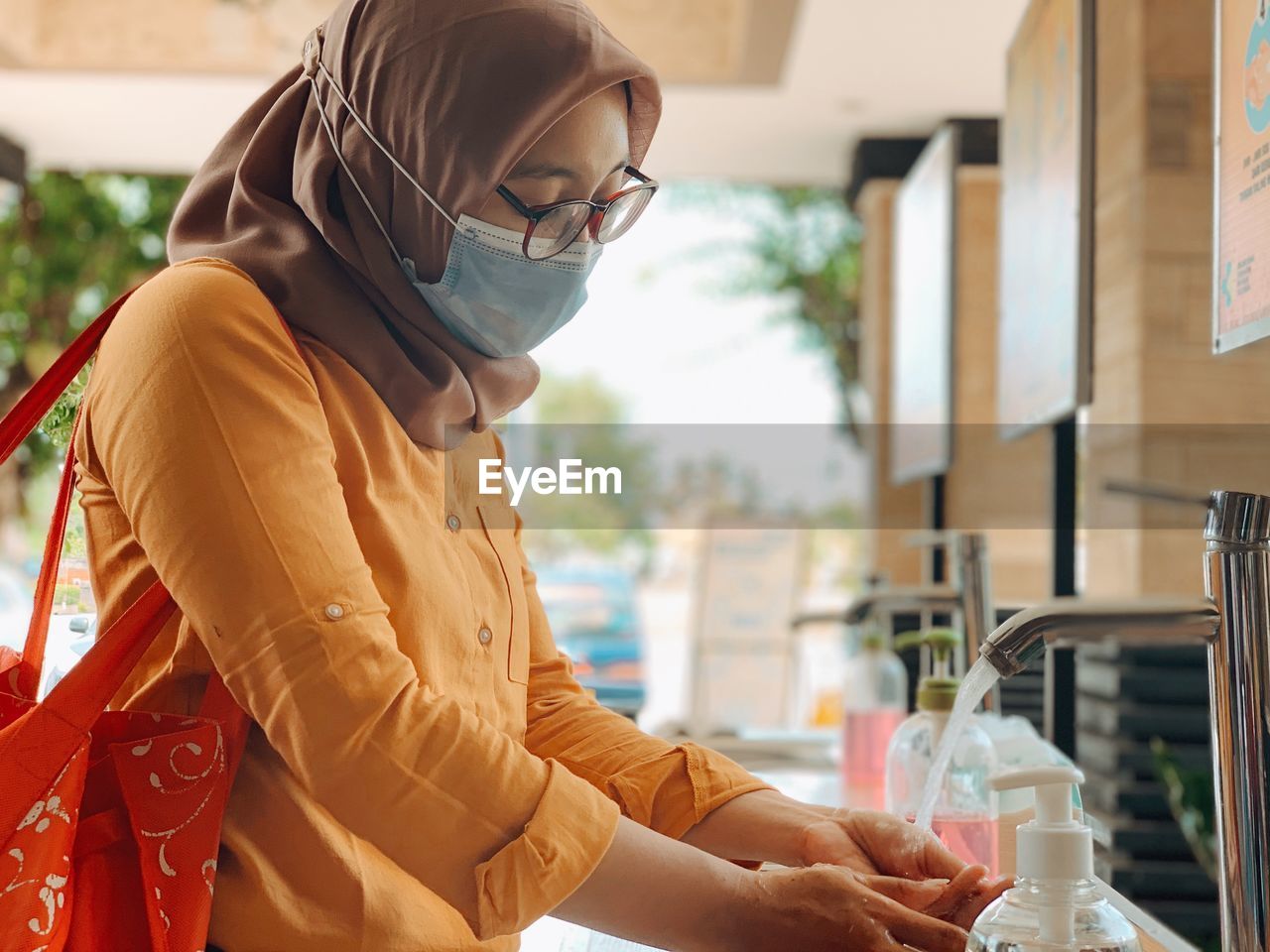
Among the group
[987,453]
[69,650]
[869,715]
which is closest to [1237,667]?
[69,650]

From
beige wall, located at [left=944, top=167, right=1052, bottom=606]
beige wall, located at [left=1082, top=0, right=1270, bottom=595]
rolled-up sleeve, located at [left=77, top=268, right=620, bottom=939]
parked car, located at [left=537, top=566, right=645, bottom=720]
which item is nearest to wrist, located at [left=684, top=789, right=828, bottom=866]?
rolled-up sleeve, located at [left=77, top=268, right=620, bottom=939]

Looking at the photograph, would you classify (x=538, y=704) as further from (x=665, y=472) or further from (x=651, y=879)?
(x=665, y=472)

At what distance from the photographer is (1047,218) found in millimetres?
1937

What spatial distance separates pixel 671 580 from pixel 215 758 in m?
7.50

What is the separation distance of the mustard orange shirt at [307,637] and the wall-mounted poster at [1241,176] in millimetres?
670

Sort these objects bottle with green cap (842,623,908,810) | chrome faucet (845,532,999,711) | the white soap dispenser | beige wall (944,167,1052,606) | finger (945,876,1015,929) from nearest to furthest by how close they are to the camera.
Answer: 1. the white soap dispenser
2. finger (945,876,1015,929)
3. chrome faucet (845,532,999,711)
4. bottle with green cap (842,623,908,810)
5. beige wall (944,167,1052,606)

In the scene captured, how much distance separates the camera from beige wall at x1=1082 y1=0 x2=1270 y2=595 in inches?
117

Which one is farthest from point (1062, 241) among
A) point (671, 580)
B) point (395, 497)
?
point (671, 580)

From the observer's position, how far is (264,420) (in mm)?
817

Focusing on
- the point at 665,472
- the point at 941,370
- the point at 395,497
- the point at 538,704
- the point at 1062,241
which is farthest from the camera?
the point at 665,472

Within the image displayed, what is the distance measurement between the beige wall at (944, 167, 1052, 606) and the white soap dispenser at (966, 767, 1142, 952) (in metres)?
4.26

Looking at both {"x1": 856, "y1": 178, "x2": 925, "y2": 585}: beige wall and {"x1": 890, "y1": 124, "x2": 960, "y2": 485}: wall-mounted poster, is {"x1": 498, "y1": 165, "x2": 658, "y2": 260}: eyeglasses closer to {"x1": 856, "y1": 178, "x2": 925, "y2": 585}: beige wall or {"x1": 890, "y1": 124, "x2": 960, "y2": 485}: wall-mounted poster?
{"x1": 890, "y1": 124, "x2": 960, "y2": 485}: wall-mounted poster

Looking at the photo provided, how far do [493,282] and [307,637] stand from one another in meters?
0.35

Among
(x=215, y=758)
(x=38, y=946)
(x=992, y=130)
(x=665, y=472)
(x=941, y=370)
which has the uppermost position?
(x=992, y=130)
